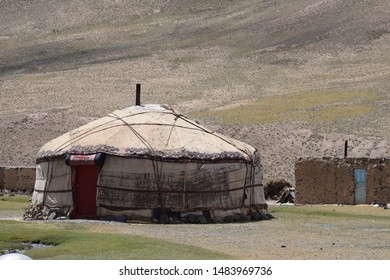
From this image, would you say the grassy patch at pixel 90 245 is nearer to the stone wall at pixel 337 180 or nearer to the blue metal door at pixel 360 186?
the stone wall at pixel 337 180

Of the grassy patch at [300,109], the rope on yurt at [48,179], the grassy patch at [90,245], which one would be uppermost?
the grassy patch at [300,109]

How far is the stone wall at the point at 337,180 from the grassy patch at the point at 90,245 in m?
13.5

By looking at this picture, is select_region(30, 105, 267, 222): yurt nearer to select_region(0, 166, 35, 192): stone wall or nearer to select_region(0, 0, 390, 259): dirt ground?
select_region(0, 0, 390, 259): dirt ground

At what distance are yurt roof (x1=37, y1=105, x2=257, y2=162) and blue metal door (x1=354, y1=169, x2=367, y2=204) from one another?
7372mm

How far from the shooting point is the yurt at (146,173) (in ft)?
92.2

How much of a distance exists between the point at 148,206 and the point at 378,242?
7.15 m

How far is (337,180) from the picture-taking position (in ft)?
121

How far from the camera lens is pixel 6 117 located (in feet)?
231

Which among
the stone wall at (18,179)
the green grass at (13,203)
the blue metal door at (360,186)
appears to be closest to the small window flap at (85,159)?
the green grass at (13,203)

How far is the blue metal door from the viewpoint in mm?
36531

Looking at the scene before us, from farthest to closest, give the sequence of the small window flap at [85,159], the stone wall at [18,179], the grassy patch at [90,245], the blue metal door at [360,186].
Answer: the stone wall at [18,179] < the blue metal door at [360,186] < the small window flap at [85,159] < the grassy patch at [90,245]

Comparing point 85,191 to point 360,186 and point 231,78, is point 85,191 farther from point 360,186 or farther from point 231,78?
point 231,78

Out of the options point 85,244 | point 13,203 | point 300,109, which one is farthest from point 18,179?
point 300,109
